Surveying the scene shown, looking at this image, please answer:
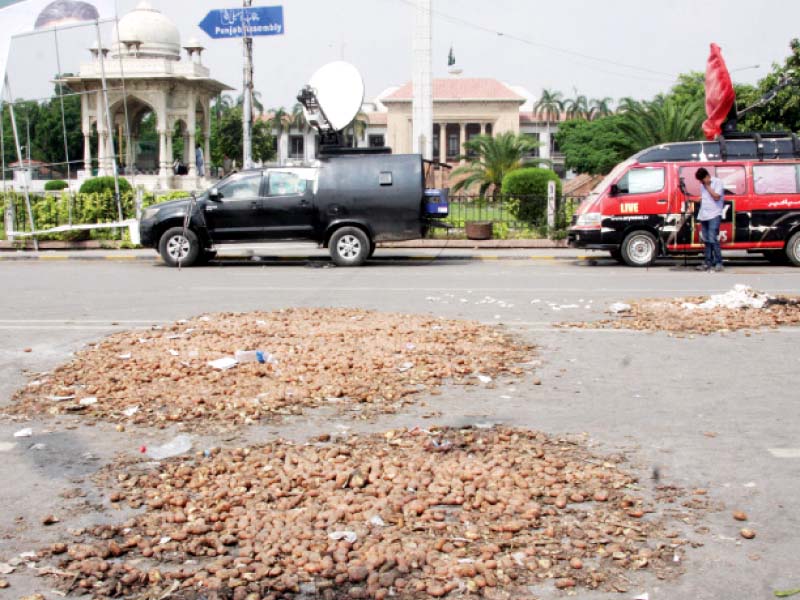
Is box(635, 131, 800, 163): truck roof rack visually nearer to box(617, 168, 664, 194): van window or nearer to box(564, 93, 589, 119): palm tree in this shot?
box(617, 168, 664, 194): van window

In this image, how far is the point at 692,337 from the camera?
831cm

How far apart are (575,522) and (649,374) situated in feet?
10.7

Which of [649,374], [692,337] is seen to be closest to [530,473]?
[649,374]

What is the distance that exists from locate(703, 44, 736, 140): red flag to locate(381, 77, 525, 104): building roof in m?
71.4

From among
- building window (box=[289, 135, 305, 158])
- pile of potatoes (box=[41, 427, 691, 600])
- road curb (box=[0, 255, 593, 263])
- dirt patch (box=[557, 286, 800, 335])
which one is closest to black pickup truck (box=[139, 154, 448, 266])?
road curb (box=[0, 255, 593, 263])

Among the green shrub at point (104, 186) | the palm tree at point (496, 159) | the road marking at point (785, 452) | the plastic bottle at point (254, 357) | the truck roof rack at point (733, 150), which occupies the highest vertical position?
the palm tree at point (496, 159)

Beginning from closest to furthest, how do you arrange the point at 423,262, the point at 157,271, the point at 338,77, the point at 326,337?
the point at 326,337
the point at 157,271
the point at 423,262
the point at 338,77

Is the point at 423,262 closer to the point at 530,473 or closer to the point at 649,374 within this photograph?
the point at 649,374

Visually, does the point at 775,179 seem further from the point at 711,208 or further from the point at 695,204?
the point at 711,208

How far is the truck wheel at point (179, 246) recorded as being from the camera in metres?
16.2


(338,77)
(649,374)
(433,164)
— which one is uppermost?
(338,77)

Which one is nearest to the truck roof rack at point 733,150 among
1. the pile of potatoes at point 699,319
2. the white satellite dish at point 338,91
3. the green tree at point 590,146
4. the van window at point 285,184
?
the van window at point 285,184

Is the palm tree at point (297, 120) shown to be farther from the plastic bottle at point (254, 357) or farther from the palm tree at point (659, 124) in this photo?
the plastic bottle at point (254, 357)

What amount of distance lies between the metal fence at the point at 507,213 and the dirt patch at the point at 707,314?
1125cm
